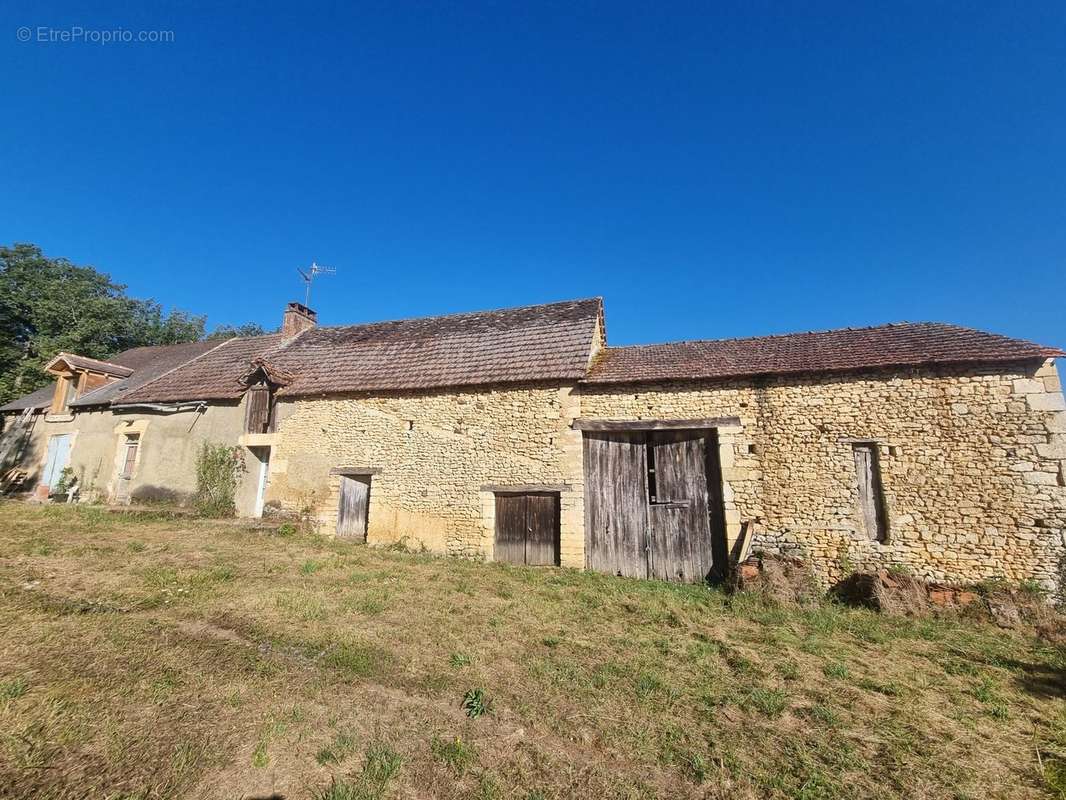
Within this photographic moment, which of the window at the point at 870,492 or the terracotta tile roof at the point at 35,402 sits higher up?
the terracotta tile roof at the point at 35,402

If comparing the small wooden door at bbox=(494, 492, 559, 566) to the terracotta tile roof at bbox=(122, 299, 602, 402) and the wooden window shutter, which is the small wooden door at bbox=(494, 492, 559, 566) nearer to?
the terracotta tile roof at bbox=(122, 299, 602, 402)

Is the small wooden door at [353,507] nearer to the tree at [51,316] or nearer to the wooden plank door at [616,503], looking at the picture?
the wooden plank door at [616,503]

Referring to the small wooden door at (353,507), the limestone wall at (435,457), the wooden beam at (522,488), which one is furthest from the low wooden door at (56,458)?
the wooden beam at (522,488)

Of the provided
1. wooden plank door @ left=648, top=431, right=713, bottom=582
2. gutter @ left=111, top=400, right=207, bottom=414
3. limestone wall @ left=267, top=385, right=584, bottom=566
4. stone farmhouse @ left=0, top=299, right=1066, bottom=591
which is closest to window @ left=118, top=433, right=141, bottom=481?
stone farmhouse @ left=0, top=299, right=1066, bottom=591

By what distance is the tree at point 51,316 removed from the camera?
2030 cm

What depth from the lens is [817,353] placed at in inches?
353

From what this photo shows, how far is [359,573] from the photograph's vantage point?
295 inches

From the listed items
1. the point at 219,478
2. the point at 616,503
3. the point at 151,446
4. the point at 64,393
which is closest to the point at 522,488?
the point at 616,503

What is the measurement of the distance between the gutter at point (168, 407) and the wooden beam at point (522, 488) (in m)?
8.38

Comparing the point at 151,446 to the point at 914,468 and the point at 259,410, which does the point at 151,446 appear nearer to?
the point at 259,410

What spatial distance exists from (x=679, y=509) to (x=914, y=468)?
3.83 meters

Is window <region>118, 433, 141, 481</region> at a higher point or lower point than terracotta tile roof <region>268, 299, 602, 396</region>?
lower

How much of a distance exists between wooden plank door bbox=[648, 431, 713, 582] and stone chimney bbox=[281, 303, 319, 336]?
12.2 m

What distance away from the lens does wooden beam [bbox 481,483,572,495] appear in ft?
30.2
